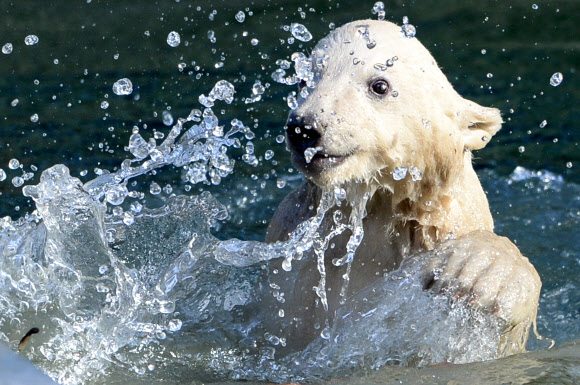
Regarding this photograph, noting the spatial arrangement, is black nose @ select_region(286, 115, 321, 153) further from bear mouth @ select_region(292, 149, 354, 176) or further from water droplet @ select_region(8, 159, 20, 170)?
water droplet @ select_region(8, 159, 20, 170)

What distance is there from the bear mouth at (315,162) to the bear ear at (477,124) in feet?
2.13

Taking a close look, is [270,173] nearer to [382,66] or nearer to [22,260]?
[22,260]

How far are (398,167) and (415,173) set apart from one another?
8 centimetres

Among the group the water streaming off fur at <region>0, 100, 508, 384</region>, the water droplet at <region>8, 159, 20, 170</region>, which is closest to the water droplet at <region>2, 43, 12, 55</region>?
the water droplet at <region>8, 159, 20, 170</region>

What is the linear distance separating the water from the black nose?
1.19ft

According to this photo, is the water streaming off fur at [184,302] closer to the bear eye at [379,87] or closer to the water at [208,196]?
the water at [208,196]

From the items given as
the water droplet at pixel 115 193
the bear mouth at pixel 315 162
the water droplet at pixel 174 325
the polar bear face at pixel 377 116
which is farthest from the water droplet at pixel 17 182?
the bear mouth at pixel 315 162

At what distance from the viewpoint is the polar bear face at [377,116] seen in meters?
3.16

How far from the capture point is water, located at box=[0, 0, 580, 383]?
361 cm

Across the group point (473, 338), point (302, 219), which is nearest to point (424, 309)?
point (473, 338)

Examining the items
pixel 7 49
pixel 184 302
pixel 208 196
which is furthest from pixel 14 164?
pixel 184 302

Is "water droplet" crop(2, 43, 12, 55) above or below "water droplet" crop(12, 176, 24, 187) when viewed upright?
above

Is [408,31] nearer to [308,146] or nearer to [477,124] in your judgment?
[477,124]

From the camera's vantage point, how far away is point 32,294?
4.01 metres
